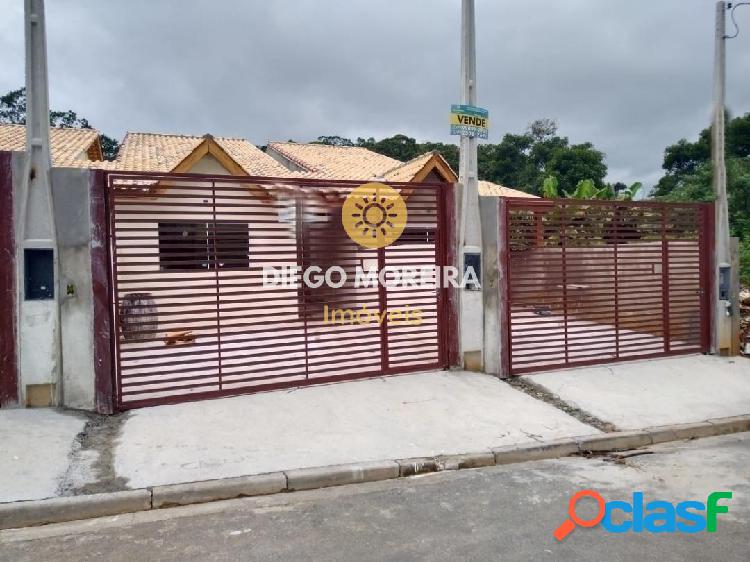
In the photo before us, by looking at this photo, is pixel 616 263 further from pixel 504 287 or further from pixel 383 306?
pixel 383 306

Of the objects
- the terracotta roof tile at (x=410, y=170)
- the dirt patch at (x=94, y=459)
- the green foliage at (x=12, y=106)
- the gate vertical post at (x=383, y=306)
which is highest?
the green foliage at (x=12, y=106)

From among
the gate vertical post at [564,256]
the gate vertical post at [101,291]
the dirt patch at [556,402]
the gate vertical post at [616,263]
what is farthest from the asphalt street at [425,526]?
the gate vertical post at [616,263]

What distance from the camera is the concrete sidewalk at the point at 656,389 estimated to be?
21.9ft

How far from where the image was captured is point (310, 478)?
4.72 metres

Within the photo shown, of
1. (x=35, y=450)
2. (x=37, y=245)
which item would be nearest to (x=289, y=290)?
(x=37, y=245)

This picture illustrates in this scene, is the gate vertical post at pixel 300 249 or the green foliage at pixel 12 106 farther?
the green foliage at pixel 12 106

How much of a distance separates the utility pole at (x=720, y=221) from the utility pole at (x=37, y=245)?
31.2 ft

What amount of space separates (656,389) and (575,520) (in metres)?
4.30

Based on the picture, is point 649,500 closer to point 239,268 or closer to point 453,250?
point 453,250

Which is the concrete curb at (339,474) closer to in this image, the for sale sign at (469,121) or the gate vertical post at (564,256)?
the gate vertical post at (564,256)

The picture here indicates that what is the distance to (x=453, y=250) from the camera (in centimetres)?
755

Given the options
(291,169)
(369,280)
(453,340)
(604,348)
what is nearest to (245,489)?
(369,280)

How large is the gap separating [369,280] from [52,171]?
3716 millimetres

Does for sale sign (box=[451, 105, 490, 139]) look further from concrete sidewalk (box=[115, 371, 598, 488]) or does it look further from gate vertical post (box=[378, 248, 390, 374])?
concrete sidewalk (box=[115, 371, 598, 488])
